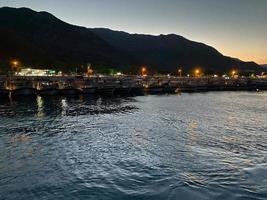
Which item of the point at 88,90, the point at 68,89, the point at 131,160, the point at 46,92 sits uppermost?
the point at 68,89

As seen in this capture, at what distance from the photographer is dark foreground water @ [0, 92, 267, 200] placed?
2677 centimetres

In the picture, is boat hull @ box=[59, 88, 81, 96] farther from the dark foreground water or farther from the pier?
the dark foreground water

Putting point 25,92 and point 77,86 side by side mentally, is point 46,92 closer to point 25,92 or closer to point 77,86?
point 25,92

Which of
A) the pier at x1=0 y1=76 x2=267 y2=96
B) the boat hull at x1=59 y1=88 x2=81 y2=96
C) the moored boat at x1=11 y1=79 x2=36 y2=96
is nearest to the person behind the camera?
the moored boat at x1=11 y1=79 x2=36 y2=96

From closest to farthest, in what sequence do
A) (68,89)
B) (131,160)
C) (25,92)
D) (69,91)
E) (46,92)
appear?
(131,160), (25,92), (46,92), (68,89), (69,91)

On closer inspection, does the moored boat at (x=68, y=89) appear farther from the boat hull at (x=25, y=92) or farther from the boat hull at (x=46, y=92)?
the boat hull at (x=25, y=92)

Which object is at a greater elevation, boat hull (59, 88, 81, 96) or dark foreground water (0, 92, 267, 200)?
boat hull (59, 88, 81, 96)

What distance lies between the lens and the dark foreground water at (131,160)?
1054 inches

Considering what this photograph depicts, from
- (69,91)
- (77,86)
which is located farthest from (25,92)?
(77,86)

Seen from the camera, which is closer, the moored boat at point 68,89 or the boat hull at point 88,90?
the moored boat at point 68,89

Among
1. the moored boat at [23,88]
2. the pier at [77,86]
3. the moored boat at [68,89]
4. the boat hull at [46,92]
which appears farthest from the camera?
the moored boat at [68,89]

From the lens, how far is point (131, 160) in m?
36.0

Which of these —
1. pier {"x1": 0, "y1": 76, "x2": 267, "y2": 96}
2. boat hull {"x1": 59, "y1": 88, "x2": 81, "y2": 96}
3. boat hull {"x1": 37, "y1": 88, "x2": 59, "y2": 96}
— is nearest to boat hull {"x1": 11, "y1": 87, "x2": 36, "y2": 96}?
pier {"x1": 0, "y1": 76, "x2": 267, "y2": 96}

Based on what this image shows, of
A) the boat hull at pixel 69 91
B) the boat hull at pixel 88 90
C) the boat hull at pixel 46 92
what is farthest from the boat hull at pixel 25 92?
the boat hull at pixel 88 90
